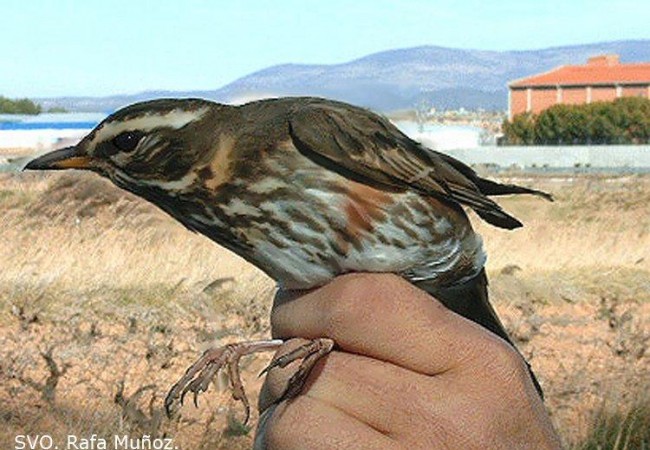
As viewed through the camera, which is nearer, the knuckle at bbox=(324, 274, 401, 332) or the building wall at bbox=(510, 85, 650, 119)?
the knuckle at bbox=(324, 274, 401, 332)

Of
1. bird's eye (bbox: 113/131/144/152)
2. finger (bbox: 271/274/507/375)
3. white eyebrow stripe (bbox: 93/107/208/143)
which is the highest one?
white eyebrow stripe (bbox: 93/107/208/143)

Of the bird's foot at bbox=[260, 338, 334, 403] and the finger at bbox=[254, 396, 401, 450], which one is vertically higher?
the bird's foot at bbox=[260, 338, 334, 403]

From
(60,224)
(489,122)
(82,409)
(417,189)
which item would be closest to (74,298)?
(60,224)

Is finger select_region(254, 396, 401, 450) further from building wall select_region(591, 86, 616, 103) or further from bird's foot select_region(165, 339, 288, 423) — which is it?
building wall select_region(591, 86, 616, 103)

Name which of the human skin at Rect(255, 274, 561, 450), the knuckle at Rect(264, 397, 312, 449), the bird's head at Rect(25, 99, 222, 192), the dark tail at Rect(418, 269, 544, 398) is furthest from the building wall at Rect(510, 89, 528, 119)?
the knuckle at Rect(264, 397, 312, 449)

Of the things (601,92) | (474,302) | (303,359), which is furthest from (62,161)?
(601,92)

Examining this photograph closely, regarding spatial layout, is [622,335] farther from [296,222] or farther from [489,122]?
[489,122]
